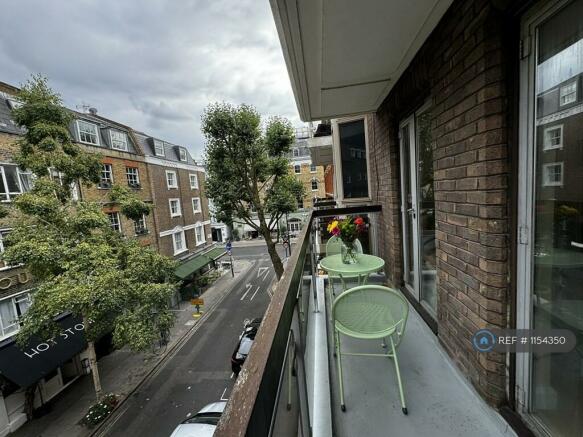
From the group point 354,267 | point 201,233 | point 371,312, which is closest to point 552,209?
point 371,312

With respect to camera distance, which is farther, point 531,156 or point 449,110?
point 449,110

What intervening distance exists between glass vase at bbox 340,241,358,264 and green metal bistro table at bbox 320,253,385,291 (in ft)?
0.16

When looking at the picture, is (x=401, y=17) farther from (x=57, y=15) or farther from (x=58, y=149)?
(x=58, y=149)

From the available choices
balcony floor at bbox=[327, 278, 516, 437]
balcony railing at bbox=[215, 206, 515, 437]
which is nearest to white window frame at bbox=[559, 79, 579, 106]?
balcony railing at bbox=[215, 206, 515, 437]

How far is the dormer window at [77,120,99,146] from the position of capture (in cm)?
1115

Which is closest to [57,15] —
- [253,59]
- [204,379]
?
[253,59]

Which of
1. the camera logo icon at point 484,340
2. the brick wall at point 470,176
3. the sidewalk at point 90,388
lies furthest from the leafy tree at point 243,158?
the camera logo icon at point 484,340

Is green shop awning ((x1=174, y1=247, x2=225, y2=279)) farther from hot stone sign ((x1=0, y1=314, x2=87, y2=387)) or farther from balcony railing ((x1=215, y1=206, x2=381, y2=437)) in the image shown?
balcony railing ((x1=215, y1=206, x2=381, y2=437))

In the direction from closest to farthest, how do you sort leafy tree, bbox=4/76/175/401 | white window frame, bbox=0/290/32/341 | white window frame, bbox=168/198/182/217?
1. leafy tree, bbox=4/76/175/401
2. white window frame, bbox=0/290/32/341
3. white window frame, bbox=168/198/182/217

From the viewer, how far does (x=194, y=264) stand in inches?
648

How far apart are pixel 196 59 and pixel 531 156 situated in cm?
1119

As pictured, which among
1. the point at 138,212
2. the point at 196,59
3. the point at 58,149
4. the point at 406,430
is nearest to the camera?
the point at 406,430

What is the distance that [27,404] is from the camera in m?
7.25

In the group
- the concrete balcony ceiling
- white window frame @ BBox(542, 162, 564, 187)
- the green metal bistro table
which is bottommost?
the green metal bistro table
